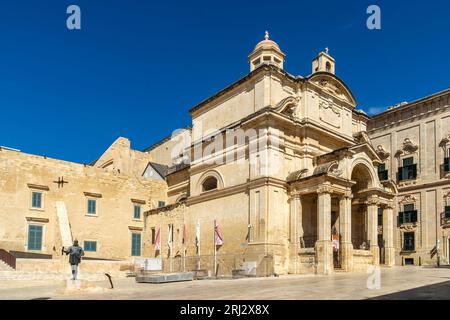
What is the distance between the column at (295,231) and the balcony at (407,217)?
54.8 ft

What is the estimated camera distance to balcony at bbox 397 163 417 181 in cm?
4181

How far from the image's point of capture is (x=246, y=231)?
99.9ft

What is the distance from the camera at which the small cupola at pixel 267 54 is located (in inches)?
1342

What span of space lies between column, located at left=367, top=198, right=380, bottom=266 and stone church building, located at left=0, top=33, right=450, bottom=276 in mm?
72

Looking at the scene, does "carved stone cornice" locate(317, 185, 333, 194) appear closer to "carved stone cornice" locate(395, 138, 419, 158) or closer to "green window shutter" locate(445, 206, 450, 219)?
"green window shutter" locate(445, 206, 450, 219)

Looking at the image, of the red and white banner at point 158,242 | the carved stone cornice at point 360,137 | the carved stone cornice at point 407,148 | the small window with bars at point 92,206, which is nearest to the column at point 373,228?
the carved stone cornice at point 360,137

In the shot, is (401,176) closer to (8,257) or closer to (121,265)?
(121,265)

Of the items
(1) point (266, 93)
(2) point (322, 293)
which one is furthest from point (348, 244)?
(2) point (322, 293)

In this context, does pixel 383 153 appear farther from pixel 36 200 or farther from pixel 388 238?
pixel 36 200

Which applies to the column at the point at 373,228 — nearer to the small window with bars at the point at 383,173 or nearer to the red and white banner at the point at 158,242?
the small window with bars at the point at 383,173

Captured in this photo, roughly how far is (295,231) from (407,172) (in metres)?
18.2

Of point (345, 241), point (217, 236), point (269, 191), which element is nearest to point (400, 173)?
point (345, 241)

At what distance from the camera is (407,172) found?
42.4 m
